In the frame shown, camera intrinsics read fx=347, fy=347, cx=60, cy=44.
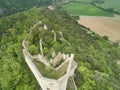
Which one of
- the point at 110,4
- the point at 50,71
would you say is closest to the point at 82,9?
the point at 110,4

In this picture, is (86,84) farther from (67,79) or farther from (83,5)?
(83,5)

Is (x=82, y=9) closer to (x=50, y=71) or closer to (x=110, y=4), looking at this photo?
(x=110, y=4)

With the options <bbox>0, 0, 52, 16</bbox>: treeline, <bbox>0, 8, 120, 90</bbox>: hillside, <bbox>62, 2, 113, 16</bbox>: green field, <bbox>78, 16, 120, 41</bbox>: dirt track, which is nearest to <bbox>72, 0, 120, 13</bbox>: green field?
<bbox>62, 2, 113, 16</bbox>: green field

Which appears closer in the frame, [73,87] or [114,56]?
[73,87]

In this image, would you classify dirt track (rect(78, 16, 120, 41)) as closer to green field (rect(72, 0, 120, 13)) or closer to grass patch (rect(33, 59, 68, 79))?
green field (rect(72, 0, 120, 13))

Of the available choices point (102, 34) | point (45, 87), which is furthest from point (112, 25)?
point (45, 87)
